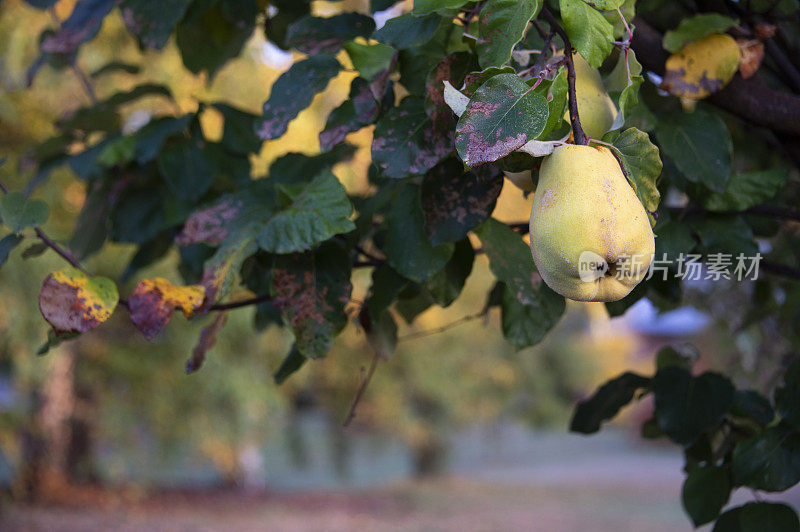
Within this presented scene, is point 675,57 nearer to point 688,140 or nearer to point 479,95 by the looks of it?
point 688,140

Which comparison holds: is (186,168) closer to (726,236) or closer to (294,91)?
(294,91)

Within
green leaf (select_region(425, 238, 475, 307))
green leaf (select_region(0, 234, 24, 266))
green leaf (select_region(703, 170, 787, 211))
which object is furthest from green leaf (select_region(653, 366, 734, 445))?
green leaf (select_region(0, 234, 24, 266))

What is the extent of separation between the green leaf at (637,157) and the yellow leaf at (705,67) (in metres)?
0.38

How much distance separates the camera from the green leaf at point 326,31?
85 centimetres

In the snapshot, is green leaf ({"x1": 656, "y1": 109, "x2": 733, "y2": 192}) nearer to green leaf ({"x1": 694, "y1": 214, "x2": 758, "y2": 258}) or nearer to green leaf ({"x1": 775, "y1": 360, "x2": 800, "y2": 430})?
green leaf ({"x1": 694, "y1": 214, "x2": 758, "y2": 258})

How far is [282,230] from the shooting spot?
0.74m

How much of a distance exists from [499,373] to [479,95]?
31.7ft

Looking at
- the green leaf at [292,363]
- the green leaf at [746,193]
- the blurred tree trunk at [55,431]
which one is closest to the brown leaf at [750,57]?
the green leaf at [746,193]

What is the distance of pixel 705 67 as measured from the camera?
884 mm

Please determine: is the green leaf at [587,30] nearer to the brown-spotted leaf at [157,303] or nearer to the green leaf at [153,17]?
the brown-spotted leaf at [157,303]

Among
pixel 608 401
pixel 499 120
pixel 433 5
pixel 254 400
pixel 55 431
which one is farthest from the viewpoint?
pixel 55 431

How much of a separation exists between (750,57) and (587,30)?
0.48 meters

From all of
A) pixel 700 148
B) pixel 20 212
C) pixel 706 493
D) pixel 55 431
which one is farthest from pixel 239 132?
pixel 55 431

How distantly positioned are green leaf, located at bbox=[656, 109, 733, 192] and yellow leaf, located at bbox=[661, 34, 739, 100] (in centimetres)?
3
